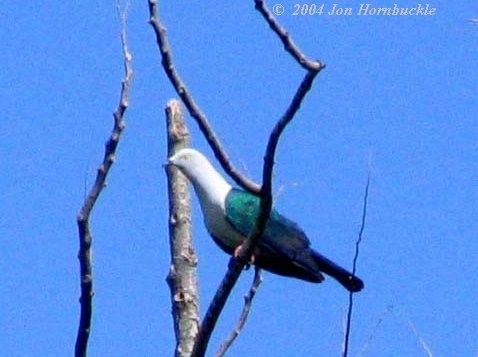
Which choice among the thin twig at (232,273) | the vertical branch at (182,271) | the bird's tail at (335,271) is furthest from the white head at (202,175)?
the thin twig at (232,273)

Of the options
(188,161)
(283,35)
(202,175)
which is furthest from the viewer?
(202,175)

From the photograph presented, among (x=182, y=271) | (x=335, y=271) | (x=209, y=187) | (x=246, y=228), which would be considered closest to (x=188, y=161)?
(x=209, y=187)

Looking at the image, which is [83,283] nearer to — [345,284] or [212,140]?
[212,140]

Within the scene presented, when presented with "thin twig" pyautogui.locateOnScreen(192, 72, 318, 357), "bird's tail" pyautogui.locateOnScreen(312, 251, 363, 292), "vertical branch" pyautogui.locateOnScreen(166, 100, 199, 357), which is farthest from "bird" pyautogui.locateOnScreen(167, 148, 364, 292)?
"thin twig" pyautogui.locateOnScreen(192, 72, 318, 357)

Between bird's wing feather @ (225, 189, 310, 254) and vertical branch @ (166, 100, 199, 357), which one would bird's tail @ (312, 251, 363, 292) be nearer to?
bird's wing feather @ (225, 189, 310, 254)

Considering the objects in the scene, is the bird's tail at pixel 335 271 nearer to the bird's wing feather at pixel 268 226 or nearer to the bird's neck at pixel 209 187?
the bird's wing feather at pixel 268 226

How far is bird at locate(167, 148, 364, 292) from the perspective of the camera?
6188 mm

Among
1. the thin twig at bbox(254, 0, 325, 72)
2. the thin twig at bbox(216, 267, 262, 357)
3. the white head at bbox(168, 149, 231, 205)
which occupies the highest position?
the white head at bbox(168, 149, 231, 205)

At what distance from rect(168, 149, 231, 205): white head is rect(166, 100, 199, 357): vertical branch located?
15 cm

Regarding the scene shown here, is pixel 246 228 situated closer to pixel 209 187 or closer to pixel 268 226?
pixel 268 226

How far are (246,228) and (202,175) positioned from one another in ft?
1.20

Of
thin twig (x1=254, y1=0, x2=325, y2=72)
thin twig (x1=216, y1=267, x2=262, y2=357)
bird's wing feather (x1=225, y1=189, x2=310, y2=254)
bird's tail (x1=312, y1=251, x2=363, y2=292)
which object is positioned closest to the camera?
thin twig (x1=254, y1=0, x2=325, y2=72)

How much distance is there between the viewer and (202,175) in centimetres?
624

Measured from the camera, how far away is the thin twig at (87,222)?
4.32 m
